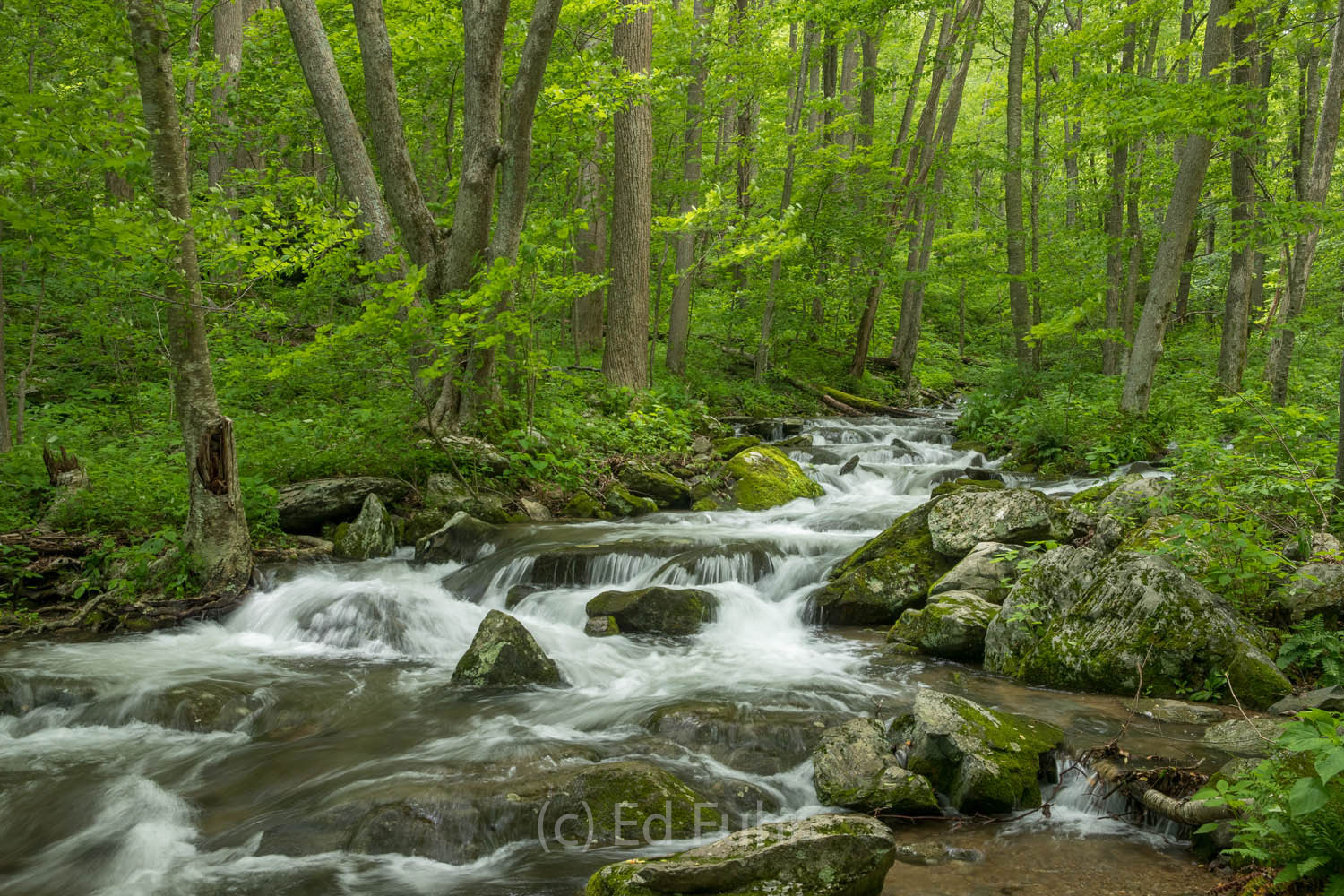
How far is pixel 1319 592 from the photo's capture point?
16.2ft

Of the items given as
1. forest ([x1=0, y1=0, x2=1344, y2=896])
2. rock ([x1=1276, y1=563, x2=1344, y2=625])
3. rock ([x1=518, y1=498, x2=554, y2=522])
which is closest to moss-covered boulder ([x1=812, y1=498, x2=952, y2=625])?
forest ([x1=0, y1=0, x2=1344, y2=896])

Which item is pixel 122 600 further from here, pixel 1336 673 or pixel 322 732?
pixel 1336 673

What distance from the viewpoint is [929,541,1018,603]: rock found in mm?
6336

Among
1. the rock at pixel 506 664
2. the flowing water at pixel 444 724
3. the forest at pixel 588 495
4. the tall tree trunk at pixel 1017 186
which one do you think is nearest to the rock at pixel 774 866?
the forest at pixel 588 495

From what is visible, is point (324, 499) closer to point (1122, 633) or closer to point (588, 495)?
point (588, 495)

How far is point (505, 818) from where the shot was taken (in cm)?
386

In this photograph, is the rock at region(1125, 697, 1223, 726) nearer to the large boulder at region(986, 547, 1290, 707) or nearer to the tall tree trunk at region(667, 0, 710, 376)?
the large boulder at region(986, 547, 1290, 707)

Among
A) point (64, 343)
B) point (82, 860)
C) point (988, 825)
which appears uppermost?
point (64, 343)

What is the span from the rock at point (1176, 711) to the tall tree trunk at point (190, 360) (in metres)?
6.85

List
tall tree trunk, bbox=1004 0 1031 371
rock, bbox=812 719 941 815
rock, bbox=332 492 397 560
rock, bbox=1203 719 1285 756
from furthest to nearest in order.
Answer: tall tree trunk, bbox=1004 0 1031 371
rock, bbox=332 492 397 560
rock, bbox=1203 719 1285 756
rock, bbox=812 719 941 815

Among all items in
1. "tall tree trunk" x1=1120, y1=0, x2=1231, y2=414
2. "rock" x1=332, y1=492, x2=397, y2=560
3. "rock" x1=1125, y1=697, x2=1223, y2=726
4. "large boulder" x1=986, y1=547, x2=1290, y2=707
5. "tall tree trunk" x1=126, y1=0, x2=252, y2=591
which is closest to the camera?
"rock" x1=1125, y1=697, x2=1223, y2=726

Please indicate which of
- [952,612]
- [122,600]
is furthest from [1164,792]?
[122,600]

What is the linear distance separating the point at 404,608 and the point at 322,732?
6.30ft

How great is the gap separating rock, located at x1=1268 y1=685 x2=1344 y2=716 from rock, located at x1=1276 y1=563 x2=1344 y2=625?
77cm
